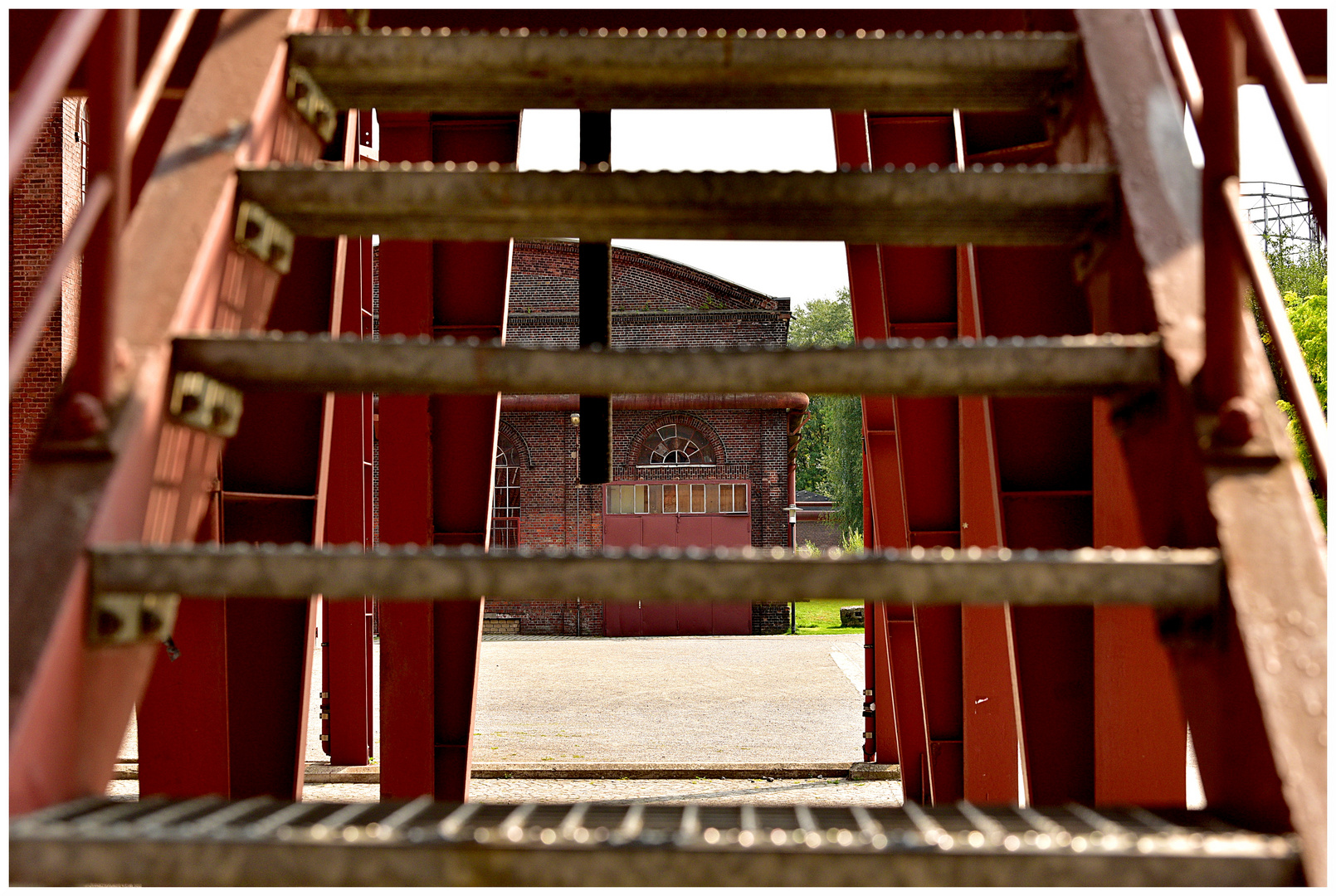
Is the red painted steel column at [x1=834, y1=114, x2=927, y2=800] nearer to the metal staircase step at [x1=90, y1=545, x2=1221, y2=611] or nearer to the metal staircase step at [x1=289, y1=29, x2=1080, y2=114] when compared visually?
the metal staircase step at [x1=289, y1=29, x2=1080, y2=114]

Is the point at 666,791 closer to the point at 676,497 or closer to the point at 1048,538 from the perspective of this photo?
the point at 1048,538

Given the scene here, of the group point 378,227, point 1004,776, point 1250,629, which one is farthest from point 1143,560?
point 1004,776

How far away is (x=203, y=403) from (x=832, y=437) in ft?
137

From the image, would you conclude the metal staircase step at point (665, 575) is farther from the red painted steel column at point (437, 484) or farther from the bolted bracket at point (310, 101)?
the red painted steel column at point (437, 484)

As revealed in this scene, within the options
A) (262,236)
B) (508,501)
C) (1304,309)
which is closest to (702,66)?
(262,236)

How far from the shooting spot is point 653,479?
75.1 ft

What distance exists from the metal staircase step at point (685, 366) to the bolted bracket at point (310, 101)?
0.78m

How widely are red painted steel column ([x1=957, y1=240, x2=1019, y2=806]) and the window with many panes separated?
17.4 meters

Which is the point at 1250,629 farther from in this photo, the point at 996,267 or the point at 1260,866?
the point at 996,267

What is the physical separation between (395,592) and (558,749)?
8.78 metres

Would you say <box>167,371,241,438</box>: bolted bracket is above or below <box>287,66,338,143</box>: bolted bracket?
below

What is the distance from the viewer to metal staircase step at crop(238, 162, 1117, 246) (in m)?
1.88

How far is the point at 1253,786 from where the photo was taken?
4.47 feet

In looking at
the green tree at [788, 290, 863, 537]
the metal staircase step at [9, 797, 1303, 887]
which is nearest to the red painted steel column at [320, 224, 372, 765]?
the metal staircase step at [9, 797, 1303, 887]
